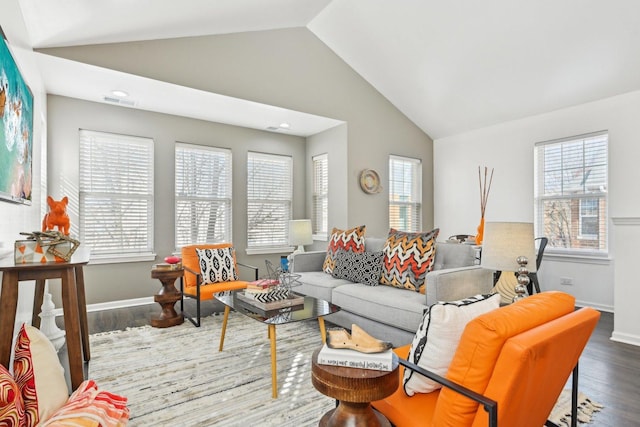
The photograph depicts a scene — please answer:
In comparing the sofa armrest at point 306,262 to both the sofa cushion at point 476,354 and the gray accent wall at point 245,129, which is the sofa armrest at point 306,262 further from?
the sofa cushion at point 476,354

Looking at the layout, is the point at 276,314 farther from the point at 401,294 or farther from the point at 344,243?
the point at 344,243

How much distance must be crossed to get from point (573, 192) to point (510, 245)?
3.36m

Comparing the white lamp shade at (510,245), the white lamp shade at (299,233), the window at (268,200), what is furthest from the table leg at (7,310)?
the window at (268,200)

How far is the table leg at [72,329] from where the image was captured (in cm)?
187

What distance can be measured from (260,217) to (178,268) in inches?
79.2

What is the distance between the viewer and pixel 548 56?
3.95 metres

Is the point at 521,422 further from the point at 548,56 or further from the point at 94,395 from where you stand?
the point at 548,56

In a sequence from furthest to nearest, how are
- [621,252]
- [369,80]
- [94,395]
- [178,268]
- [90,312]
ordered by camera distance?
[369,80], [90,312], [178,268], [621,252], [94,395]

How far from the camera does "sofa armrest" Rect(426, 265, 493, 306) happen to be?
2674 mm

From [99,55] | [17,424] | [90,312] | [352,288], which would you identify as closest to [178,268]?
[90,312]

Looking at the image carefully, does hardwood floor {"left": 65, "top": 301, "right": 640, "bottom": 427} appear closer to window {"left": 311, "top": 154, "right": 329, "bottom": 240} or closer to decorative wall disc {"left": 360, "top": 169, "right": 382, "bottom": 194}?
window {"left": 311, "top": 154, "right": 329, "bottom": 240}

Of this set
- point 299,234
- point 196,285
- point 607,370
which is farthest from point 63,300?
point 607,370

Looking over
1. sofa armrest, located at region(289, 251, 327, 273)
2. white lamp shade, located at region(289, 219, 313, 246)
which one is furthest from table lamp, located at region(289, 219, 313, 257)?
sofa armrest, located at region(289, 251, 327, 273)

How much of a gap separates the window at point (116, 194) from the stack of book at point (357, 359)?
13.3 ft
